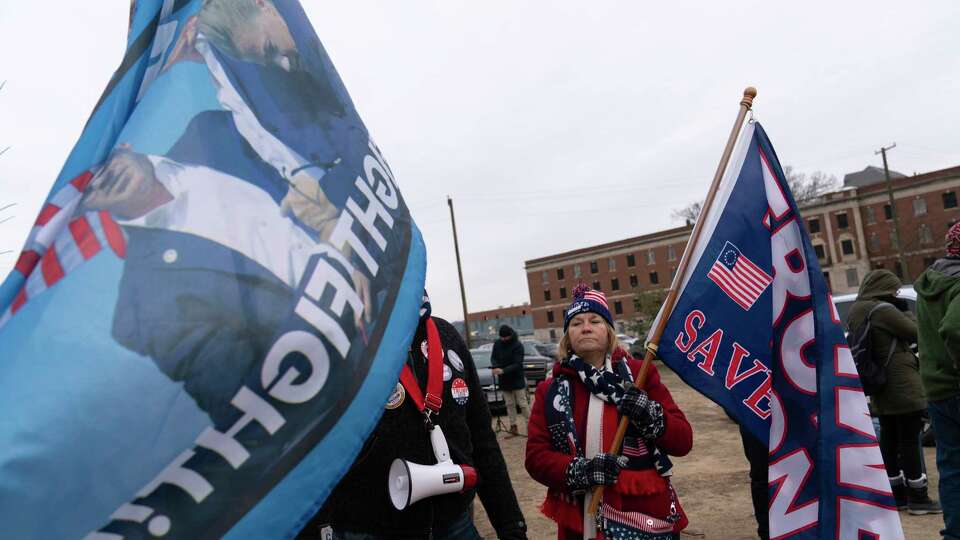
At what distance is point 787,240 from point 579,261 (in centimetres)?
7633

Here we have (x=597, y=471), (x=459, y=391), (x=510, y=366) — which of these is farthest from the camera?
(x=510, y=366)

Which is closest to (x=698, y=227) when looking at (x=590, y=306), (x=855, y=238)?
(x=590, y=306)

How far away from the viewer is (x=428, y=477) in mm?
1965

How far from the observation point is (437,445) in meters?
2.08

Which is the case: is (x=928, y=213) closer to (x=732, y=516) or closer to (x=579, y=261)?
(x=579, y=261)

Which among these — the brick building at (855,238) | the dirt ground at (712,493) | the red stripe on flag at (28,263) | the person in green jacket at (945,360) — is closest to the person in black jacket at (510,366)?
the dirt ground at (712,493)

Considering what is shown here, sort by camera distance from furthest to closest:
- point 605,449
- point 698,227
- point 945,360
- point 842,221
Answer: point 842,221 → point 945,360 → point 698,227 → point 605,449

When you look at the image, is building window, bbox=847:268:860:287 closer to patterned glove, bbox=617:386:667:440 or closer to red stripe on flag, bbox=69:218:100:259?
patterned glove, bbox=617:386:667:440

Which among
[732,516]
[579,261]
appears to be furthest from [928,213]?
[732,516]

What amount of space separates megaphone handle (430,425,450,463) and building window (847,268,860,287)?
213ft

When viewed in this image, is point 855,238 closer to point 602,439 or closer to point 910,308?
point 910,308

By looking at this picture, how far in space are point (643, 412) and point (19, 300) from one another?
2.13 meters

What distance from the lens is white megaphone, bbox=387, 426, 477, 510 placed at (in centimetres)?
193

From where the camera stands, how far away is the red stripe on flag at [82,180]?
124cm
